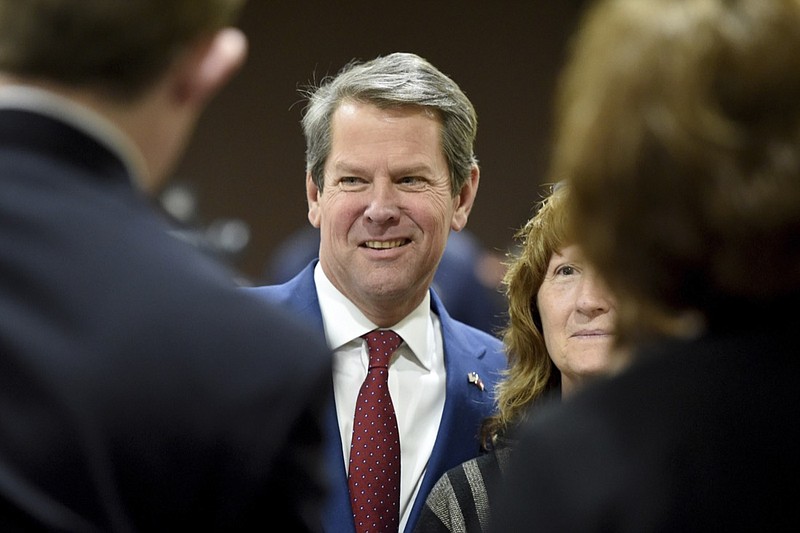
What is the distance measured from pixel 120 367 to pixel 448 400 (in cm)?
164

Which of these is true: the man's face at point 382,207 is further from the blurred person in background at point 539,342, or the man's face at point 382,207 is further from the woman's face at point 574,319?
the woman's face at point 574,319

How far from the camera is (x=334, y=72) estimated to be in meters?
6.74

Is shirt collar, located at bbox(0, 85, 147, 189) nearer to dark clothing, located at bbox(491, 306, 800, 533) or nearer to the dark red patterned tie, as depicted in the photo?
dark clothing, located at bbox(491, 306, 800, 533)

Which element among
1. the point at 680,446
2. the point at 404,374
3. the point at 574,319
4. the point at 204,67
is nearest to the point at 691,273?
the point at 680,446

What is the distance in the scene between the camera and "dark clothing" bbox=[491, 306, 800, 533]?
40.0 inches

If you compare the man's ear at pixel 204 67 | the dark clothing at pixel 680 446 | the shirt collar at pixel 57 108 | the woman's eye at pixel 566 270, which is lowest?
the dark clothing at pixel 680 446

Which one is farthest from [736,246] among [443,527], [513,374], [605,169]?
[513,374]

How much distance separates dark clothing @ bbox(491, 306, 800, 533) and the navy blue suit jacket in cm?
137

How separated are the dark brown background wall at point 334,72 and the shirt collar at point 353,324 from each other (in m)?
4.12

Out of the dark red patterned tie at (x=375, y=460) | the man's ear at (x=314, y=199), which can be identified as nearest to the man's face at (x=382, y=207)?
the man's ear at (x=314, y=199)

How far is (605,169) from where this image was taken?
1076 mm

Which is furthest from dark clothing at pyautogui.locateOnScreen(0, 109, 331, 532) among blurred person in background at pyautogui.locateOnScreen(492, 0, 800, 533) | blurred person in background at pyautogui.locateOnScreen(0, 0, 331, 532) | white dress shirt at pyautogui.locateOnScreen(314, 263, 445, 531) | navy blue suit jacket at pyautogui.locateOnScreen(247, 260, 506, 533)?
white dress shirt at pyautogui.locateOnScreen(314, 263, 445, 531)

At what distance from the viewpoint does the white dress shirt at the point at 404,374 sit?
256cm

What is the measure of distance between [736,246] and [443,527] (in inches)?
51.5
